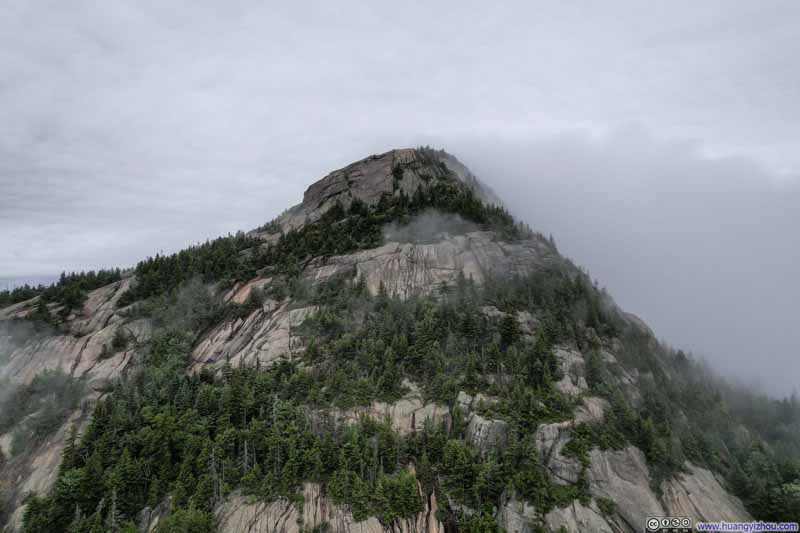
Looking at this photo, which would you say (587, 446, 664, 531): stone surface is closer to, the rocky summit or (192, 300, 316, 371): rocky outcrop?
the rocky summit

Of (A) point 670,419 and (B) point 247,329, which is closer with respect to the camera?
(A) point 670,419

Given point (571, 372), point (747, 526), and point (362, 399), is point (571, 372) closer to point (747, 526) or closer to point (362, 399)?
point (747, 526)

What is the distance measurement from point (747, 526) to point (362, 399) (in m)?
60.3

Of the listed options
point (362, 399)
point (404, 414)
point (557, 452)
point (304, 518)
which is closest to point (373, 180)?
point (362, 399)

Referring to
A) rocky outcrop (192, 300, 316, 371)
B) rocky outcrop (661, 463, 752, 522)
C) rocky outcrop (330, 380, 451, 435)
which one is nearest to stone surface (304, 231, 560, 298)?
rocky outcrop (192, 300, 316, 371)

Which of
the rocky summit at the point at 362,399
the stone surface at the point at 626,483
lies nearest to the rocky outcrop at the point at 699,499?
the rocky summit at the point at 362,399

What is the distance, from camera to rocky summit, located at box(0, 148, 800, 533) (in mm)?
53281

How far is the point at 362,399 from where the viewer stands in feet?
→ 216

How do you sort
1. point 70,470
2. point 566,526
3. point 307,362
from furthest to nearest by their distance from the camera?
1. point 307,362
2. point 70,470
3. point 566,526

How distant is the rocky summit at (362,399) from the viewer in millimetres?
53281

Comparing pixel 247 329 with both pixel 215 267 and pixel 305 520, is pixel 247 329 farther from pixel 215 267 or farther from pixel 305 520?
pixel 305 520

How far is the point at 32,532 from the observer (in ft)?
167

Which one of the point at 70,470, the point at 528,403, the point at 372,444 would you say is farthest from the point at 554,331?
the point at 70,470

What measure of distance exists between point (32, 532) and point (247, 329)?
43139 mm
